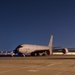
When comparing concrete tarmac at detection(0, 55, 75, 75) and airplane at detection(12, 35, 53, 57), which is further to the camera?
airplane at detection(12, 35, 53, 57)

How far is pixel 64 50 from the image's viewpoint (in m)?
108

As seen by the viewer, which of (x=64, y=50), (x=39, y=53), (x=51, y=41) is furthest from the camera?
(x=51, y=41)

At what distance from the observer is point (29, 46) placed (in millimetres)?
93625

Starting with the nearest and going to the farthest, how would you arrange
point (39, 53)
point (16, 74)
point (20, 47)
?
point (16, 74) → point (20, 47) → point (39, 53)

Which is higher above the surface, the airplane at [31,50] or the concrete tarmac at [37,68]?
the airplane at [31,50]

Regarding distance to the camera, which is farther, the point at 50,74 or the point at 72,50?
the point at 72,50

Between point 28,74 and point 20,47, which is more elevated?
point 20,47

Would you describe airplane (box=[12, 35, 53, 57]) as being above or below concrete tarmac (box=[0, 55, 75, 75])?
above

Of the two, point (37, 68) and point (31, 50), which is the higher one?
point (31, 50)

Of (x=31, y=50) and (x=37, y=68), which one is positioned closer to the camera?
(x=37, y=68)

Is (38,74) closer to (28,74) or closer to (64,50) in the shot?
(28,74)

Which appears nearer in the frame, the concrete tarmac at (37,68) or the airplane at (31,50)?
the concrete tarmac at (37,68)

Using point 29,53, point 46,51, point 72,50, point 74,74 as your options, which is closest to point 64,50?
point 46,51

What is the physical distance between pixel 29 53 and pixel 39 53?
499cm
